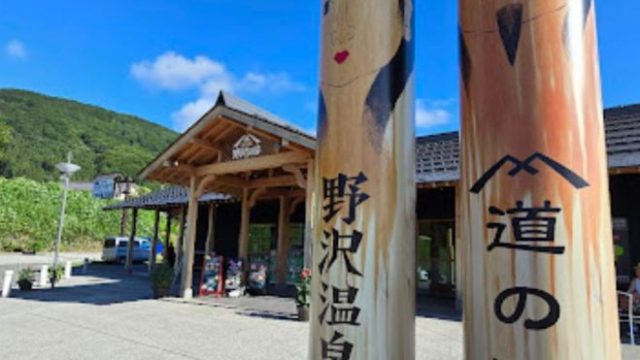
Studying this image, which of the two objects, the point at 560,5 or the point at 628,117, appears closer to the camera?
the point at 560,5

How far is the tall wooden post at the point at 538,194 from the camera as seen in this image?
148cm

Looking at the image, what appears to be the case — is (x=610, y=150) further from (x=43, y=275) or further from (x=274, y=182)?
(x=43, y=275)

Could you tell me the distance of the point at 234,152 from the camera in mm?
9969

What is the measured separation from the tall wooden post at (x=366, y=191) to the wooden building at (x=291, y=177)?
4607 millimetres

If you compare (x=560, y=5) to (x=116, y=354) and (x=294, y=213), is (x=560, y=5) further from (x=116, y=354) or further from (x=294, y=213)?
(x=294, y=213)

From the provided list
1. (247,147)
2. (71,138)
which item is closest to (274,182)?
(247,147)

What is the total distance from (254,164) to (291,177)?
5.34ft

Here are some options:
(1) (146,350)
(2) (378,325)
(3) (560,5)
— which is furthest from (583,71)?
(1) (146,350)

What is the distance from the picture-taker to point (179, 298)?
10164mm

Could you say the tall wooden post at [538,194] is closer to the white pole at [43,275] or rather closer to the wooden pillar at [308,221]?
the wooden pillar at [308,221]

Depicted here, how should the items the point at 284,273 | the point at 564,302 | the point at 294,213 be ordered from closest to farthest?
the point at 564,302 < the point at 284,273 < the point at 294,213

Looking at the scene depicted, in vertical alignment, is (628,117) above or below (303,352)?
above

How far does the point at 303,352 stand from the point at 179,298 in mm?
5470

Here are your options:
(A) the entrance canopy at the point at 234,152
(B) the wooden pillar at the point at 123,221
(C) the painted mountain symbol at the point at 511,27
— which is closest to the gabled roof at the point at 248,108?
(A) the entrance canopy at the point at 234,152
